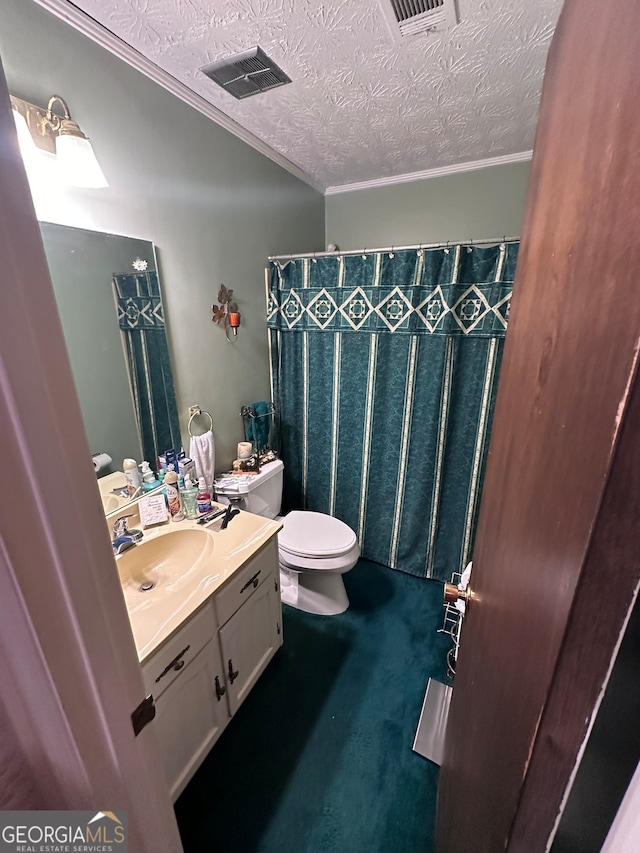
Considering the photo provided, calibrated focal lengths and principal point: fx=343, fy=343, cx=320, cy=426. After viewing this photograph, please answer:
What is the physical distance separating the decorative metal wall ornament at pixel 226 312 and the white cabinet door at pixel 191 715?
1.46 metres

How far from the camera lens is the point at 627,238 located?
10.3 inches

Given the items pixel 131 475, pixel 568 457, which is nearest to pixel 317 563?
pixel 131 475

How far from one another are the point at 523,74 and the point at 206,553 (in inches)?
88.5

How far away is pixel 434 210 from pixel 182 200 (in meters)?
1.60

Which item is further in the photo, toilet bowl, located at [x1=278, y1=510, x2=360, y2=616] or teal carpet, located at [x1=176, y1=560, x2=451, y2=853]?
toilet bowl, located at [x1=278, y1=510, x2=360, y2=616]

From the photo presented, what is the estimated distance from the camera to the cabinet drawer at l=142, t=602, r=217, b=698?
0.93m

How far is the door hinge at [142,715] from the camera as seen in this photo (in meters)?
0.59

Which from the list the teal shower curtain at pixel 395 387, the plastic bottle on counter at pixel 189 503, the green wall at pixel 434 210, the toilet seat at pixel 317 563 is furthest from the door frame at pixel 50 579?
the green wall at pixel 434 210

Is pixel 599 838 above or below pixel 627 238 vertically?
below

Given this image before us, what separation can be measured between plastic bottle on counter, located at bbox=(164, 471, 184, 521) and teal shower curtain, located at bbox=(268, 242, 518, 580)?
995 millimetres

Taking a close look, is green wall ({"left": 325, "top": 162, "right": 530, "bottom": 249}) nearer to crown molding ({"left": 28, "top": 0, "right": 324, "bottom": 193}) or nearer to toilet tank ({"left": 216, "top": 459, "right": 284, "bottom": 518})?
crown molding ({"left": 28, "top": 0, "right": 324, "bottom": 193})

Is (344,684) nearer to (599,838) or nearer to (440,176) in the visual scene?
(599,838)

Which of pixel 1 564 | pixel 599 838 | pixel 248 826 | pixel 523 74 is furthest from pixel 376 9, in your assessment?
pixel 248 826

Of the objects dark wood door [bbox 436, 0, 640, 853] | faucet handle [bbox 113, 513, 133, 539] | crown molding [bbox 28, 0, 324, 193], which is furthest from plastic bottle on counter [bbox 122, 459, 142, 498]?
crown molding [bbox 28, 0, 324, 193]
